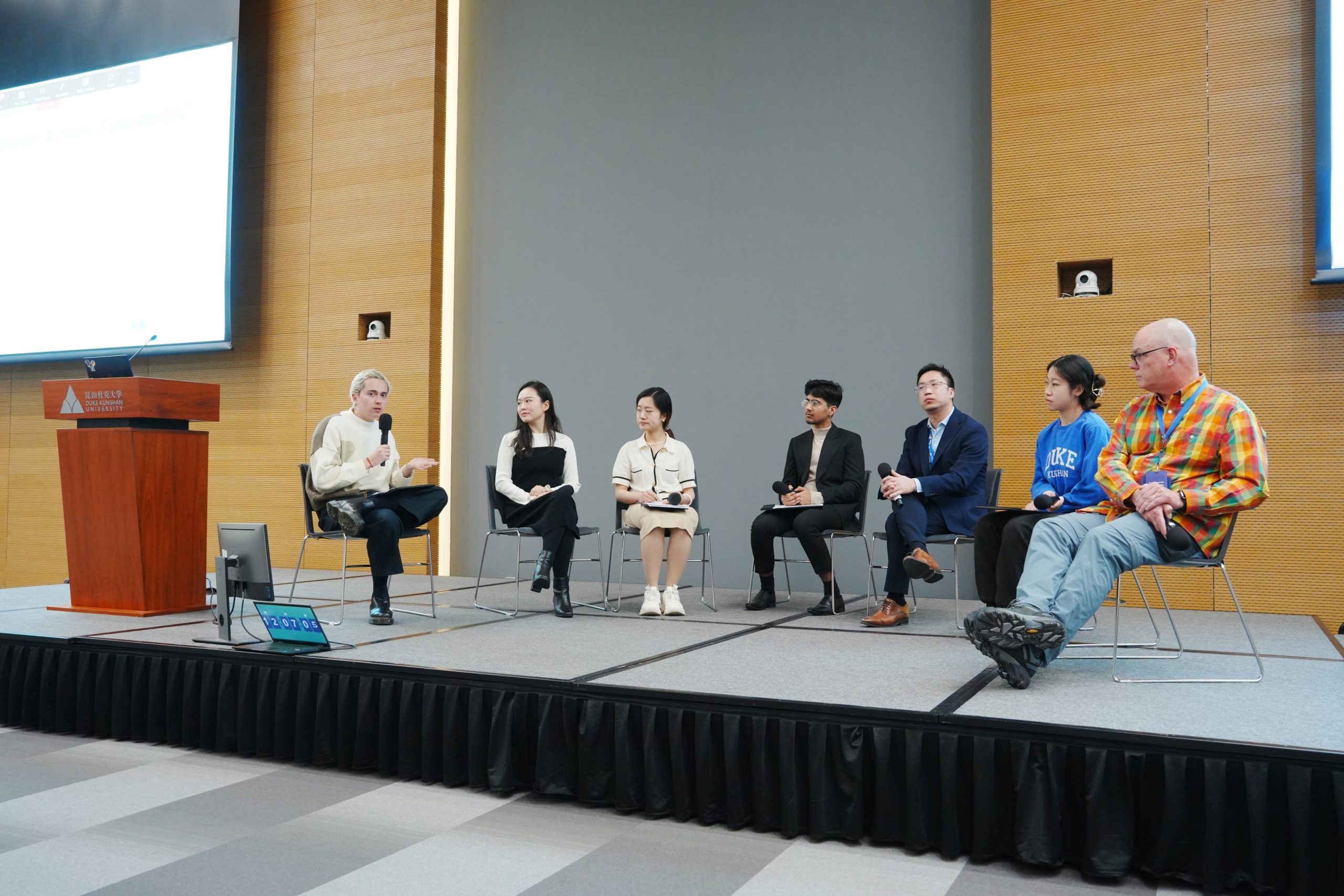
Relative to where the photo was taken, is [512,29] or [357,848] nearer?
[357,848]

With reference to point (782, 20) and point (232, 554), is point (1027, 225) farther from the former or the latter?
point (232, 554)

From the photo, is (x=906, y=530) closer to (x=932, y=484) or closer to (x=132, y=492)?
(x=932, y=484)

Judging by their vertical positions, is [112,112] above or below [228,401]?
above

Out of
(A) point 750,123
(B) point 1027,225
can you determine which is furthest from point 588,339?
(B) point 1027,225

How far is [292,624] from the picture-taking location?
9.65 ft

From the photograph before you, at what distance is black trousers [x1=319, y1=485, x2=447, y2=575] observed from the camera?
3.67m

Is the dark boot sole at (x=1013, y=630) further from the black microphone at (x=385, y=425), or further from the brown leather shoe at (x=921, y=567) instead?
the black microphone at (x=385, y=425)

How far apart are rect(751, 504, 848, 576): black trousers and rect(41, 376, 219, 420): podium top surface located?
2.36 meters

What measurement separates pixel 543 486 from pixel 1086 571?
228 cm

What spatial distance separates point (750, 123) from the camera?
5.38 m

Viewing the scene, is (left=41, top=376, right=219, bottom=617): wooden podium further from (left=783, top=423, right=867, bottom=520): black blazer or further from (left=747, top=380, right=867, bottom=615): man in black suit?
(left=783, top=423, right=867, bottom=520): black blazer

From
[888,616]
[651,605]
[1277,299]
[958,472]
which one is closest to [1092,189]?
[1277,299]

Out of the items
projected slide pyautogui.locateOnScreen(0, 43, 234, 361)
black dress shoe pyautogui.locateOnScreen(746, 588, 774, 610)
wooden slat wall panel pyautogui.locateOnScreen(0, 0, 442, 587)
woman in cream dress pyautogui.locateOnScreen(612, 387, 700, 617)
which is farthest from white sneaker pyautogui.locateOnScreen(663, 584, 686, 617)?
projected slide pyautogui.locateOnScreen(0, 43, 234, 361)

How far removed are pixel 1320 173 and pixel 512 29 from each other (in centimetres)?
447
